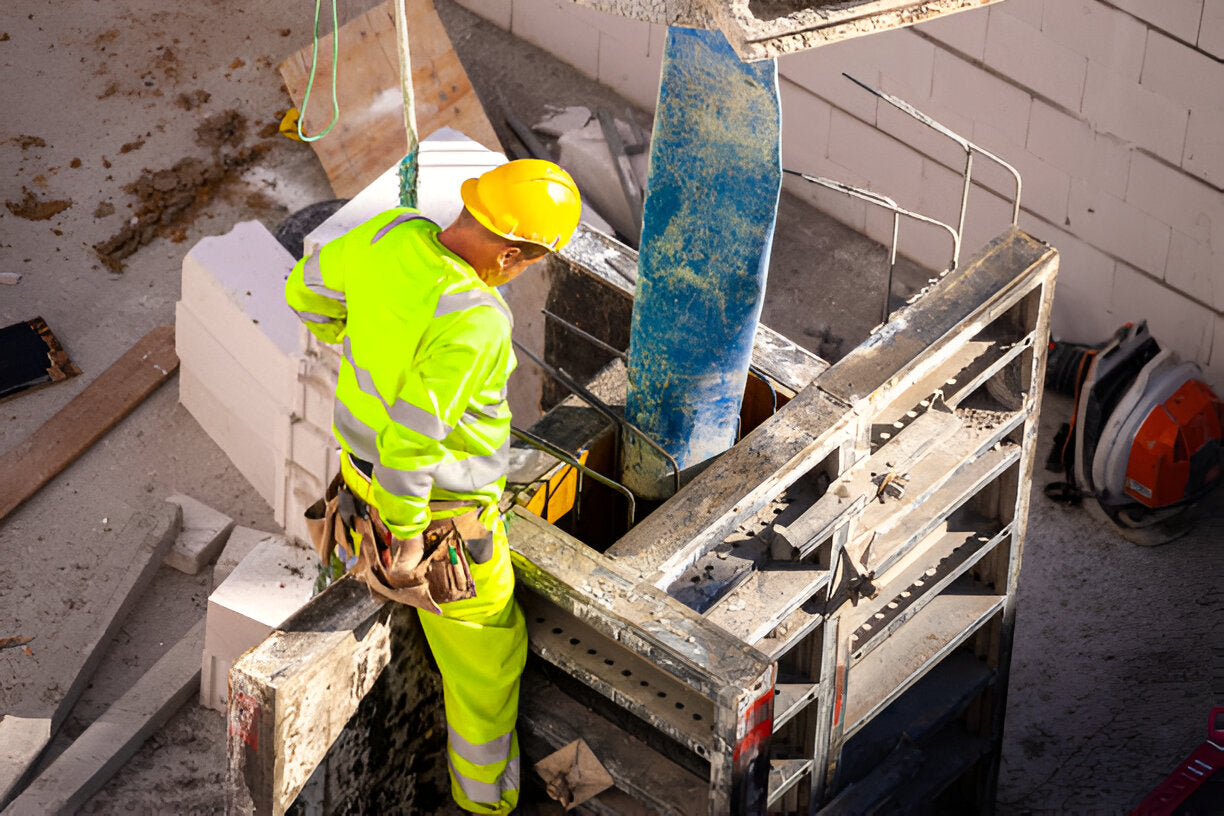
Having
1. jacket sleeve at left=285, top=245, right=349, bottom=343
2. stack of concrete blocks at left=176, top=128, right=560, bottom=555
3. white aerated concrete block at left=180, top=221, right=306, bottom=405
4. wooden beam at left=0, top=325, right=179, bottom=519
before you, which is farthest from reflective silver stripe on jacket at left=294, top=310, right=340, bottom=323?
wooden beam at left=0, top=325, right=179, bottom=519

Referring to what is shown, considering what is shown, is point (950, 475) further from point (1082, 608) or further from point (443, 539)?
point (1082, 608)

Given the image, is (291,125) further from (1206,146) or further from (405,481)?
(405,481)

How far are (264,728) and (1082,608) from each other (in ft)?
12.7

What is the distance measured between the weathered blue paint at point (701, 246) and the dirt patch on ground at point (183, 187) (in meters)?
4.47

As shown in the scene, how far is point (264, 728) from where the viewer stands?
3912 mm

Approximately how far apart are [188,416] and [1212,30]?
4.66m

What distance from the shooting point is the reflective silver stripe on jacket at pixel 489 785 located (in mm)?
4520

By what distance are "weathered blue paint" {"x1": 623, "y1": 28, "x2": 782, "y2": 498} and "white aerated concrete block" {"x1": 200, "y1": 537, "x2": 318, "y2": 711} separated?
6.00 ft

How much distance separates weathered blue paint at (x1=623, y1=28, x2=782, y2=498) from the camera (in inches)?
154

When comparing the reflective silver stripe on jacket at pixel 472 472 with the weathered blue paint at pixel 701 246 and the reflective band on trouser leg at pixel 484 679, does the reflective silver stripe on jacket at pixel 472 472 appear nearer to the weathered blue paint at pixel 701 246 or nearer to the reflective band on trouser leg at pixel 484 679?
the reflective band on trouser leg at pixel 484 679

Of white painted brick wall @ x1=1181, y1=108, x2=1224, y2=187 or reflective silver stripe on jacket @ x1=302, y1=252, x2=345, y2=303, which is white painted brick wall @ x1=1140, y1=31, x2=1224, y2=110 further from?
reflective silver stripe on jacket @ x1=302, y1=252, x2=345, y2=303

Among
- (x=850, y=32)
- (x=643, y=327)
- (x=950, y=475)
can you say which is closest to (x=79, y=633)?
(x=643, y=327)

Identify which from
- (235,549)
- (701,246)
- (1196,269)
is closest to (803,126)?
(1196,269)

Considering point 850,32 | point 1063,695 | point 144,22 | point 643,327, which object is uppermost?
point 850,32
